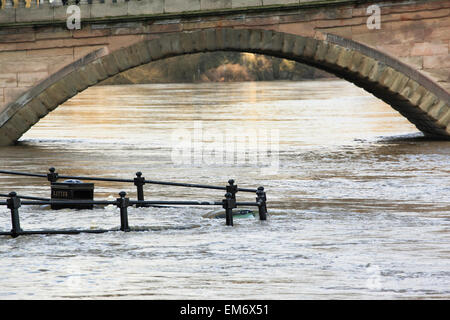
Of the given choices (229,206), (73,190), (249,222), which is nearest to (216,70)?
(73,190)

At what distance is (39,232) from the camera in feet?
50.3

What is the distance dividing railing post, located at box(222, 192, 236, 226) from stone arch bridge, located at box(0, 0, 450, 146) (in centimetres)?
1345

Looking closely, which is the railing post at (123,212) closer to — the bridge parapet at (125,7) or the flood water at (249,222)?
the flood water at (249,222)

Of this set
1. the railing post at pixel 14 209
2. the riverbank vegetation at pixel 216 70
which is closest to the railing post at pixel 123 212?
the railing post at pixel 14 209

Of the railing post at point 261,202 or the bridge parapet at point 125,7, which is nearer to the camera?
the railing post at point 261,202

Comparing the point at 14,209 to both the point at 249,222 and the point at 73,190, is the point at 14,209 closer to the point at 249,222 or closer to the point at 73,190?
the point at 73,190

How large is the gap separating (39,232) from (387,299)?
5.61 meters

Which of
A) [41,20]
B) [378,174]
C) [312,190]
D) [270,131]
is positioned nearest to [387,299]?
[312,190]

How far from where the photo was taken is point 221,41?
29562mm

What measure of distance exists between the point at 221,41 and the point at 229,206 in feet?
45.8

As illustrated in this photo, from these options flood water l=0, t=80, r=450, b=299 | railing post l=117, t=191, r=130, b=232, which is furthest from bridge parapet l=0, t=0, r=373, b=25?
railing post l=117, t=191, r=130, b=232

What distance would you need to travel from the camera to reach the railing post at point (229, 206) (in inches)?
632

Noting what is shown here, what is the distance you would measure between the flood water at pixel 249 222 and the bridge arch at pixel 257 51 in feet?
3.58
